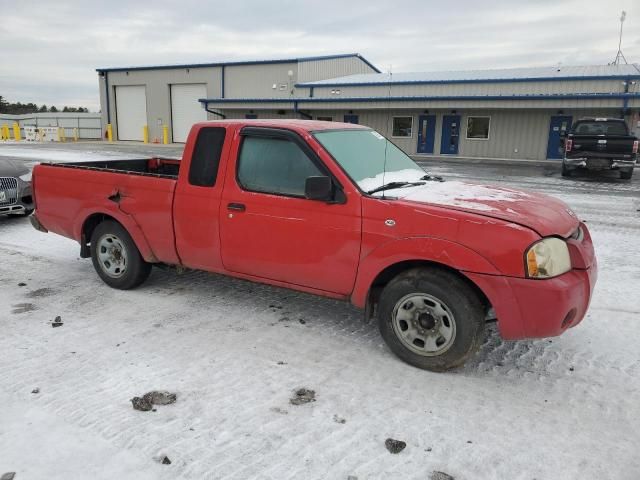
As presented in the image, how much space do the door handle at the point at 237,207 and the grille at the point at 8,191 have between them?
5.85 meters

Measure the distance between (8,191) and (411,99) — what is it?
75.9 ft

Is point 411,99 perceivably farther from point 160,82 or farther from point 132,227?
point 132,227

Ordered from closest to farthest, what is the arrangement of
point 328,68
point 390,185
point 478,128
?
1. point 390,185
2. point 478,128
3. point 328,68

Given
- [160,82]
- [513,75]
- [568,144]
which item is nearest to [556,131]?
[513,75]

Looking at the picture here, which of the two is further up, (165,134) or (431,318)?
(165,134)

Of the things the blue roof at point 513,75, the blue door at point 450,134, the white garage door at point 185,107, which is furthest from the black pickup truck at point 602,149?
the white garage door at point 185,107

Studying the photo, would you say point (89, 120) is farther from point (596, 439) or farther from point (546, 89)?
point (596, 439)

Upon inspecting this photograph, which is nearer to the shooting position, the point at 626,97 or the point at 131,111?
the point at 626,97

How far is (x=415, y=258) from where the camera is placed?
3.60 metres

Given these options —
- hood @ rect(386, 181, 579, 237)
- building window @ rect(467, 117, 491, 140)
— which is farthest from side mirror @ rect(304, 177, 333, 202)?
building window @ rect(467, 117, 491, 140)

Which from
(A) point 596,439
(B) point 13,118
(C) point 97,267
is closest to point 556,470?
(A) point 596,439

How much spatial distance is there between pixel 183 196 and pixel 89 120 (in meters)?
46.8

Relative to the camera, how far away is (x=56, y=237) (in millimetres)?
7793

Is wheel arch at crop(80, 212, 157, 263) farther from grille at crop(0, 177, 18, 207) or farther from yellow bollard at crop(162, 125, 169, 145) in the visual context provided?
yellow bollard at crop(162, 125, 169, 145)
